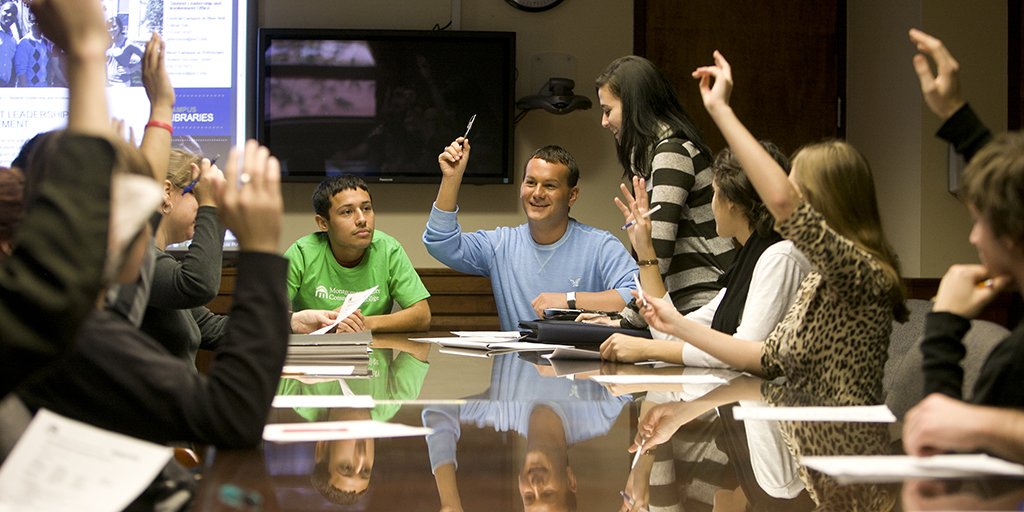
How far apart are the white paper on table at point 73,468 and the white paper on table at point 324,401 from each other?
449 millimetres

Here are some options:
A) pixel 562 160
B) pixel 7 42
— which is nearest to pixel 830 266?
pixel 562 160

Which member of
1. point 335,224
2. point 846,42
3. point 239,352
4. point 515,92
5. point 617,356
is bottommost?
point 617,356

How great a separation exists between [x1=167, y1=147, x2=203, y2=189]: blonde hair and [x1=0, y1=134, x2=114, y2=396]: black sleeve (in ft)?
3.94

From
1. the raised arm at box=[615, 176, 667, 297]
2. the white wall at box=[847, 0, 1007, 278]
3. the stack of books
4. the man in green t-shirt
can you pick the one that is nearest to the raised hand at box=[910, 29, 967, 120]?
the raised arm at box=[615, 176, 667, 297]

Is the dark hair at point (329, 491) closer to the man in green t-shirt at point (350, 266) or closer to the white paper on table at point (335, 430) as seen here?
the white paper on table at point (335, 430)

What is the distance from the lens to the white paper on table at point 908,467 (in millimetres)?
758

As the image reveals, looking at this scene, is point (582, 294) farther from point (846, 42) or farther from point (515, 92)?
point (846, 42)

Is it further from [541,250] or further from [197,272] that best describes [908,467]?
[541,250]

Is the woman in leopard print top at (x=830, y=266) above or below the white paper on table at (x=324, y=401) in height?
above

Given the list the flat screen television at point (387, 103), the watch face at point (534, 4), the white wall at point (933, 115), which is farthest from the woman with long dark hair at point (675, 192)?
the white wall at point (933, 115)

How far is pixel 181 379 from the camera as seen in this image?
75 centimetres

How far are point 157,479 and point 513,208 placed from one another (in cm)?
349

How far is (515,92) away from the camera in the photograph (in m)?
4.08

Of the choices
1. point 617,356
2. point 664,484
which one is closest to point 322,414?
point 664,484
